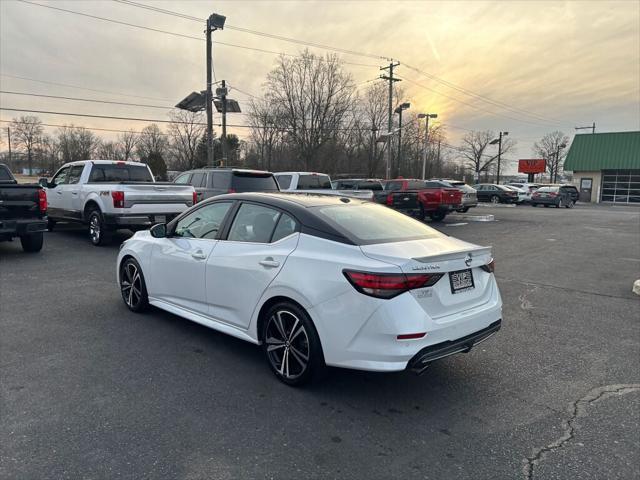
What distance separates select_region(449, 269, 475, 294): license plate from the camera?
11.4 ft

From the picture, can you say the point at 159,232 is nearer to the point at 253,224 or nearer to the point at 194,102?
the point at 253,224

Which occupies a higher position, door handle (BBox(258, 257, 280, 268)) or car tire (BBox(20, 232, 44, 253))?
door handle (BBox(258, 257, 280, 268))

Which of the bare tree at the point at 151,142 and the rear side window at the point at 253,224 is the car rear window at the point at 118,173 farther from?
the bare tree at the point at 151,142

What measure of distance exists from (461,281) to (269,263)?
1.56 metres

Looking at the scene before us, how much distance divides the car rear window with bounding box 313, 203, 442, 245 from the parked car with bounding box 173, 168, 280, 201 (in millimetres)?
7926

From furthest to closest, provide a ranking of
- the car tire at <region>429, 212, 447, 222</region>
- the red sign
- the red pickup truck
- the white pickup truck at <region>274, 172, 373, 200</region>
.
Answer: the red sign, the car tire at <region>429, 212, 447, 222</region>, the red pickup truck, the white pickup truck at <region>274, 172, 373, 200</region>

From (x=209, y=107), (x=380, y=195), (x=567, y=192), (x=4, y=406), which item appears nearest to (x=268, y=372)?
(x=4, y=406)

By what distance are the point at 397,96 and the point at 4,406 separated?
5101 centimetres

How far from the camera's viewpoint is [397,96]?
164 feet

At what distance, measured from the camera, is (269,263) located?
3.78 metres

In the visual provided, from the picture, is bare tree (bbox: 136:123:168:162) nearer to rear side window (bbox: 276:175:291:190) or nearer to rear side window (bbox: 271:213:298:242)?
rear side window (bbox: 276:175:291:190)

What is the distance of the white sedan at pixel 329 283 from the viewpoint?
316 centimetres

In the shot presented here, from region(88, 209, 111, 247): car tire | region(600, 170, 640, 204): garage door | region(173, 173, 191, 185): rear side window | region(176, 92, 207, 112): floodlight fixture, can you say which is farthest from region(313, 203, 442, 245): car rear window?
region(600, 170, 640, 204): garage door

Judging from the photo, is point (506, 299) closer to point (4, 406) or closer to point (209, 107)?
point (4, 406)
